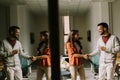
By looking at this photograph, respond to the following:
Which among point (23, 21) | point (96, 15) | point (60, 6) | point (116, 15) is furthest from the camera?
point (116, 15)

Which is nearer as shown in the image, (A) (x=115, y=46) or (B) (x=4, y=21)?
(A) (x=115, y=46)

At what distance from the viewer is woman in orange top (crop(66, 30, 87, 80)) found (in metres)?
2.12

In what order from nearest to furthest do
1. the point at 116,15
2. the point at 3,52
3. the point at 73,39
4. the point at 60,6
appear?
1. the point at 3,52
2. the point at 60,6
3. the point at 73,39
4. the point at 116,15

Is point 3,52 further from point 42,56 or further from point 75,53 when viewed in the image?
point 75,53

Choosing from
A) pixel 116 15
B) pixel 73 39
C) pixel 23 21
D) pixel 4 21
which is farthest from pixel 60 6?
pixel 116 15

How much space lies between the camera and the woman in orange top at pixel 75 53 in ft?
6.94

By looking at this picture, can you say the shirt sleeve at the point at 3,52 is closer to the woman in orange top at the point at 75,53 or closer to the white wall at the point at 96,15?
the woman in orange top at the point at 75,53

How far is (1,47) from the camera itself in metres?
1.89

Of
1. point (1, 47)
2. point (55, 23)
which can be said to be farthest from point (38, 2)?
point (55, 23)

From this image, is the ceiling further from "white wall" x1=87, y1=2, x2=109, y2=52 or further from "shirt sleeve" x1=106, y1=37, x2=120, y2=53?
"shirt sleeve" x1=106, y1=37, x2=120, y2=53

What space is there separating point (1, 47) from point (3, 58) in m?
0.10

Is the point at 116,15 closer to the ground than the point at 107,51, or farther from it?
farther from it

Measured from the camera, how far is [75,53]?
216 centimetres

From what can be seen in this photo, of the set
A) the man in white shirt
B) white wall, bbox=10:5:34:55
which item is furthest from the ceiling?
the man in white shirt
